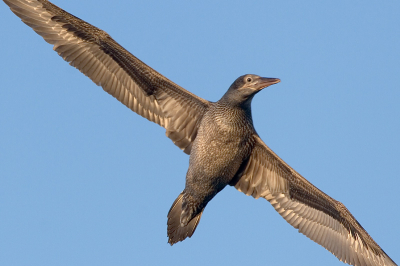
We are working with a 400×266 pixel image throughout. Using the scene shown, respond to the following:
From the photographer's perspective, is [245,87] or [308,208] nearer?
[245,87]

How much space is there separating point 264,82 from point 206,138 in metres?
1.58

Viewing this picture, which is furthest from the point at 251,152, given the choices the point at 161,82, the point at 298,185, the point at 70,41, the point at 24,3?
the point at 24,3

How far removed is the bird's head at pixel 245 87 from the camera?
14.2m

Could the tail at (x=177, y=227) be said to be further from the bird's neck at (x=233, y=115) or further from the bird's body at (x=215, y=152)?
the bird's neck at (x=233, y=115)

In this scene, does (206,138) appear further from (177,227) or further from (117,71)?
(117,71)

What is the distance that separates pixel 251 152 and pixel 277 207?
145cm

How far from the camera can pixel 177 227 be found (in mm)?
15086

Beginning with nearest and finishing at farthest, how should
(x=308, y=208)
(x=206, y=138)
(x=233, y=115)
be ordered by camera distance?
(x=233, y=115) → (x=206, y=138) → (x=308, y=208)

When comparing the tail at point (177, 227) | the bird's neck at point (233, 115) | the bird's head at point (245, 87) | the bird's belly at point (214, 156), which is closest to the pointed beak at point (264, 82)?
the bird's head at point (245, 87)

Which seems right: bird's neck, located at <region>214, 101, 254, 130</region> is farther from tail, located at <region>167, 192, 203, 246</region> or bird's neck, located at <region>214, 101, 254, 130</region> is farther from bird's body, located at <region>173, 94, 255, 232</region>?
tail, located at <region>167, 192, 203, 246</region>

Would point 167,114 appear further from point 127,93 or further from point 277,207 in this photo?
point 277,207

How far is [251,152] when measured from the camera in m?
15.5

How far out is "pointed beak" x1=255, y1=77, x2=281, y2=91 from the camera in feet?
46.3

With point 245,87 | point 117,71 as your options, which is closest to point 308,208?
point 245,87
